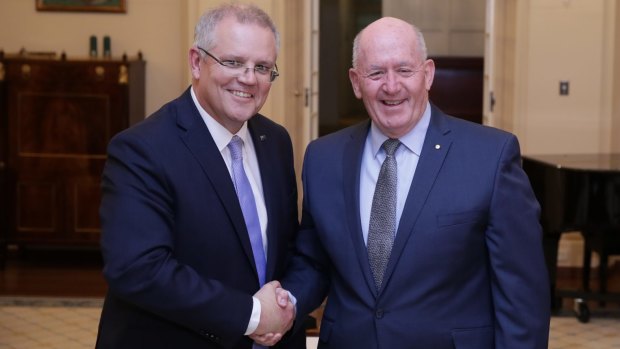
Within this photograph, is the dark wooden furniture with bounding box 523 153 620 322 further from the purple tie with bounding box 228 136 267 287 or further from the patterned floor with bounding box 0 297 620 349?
the purple tie with bounding box 228 136 267 287

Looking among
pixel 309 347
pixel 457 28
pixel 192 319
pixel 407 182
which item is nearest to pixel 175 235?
pixel 192 319

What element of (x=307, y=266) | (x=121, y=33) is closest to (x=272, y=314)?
(x=307, y=266)

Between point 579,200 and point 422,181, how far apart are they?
162 inches

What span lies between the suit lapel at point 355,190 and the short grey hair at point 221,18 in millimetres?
417

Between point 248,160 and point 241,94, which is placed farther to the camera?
point 248,160

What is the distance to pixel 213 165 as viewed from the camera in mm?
2807

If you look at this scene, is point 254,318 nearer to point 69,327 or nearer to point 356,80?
point 356,80

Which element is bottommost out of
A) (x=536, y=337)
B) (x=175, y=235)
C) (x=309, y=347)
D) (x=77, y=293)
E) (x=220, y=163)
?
(x=77, y=293)

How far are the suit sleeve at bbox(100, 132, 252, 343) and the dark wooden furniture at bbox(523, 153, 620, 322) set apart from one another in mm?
4336

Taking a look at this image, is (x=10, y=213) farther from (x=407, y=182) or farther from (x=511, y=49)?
(x=407, y=182)

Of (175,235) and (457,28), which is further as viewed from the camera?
(457,28)

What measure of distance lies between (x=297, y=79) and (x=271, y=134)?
229 inches

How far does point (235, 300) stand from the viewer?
8.91 feet

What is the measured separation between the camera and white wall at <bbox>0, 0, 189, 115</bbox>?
8.75 m
